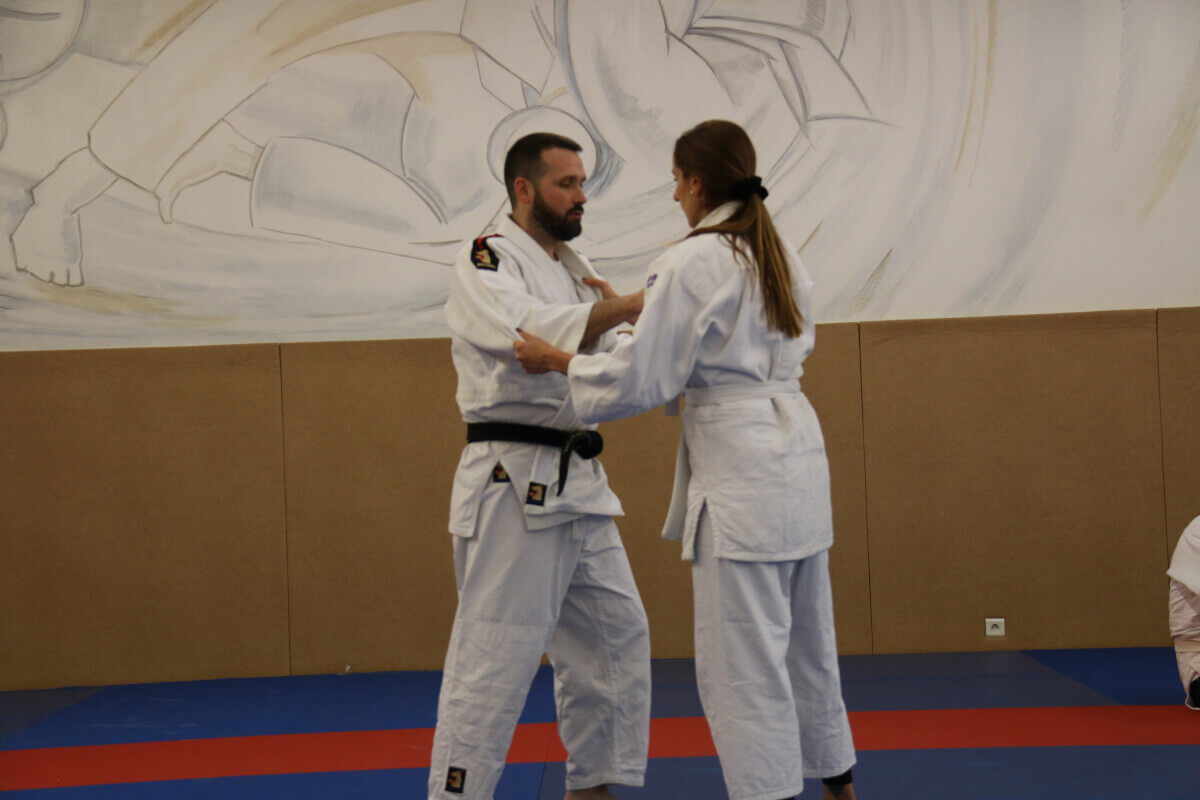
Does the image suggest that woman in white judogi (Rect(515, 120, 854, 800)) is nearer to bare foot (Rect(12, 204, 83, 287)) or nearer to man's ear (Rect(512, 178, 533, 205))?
man's ear (Rect(512, 178, 533, 205))

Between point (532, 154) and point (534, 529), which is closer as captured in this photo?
point (534, 529)

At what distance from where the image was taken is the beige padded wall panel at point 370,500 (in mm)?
4914

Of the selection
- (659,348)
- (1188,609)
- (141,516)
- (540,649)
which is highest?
(659,348)

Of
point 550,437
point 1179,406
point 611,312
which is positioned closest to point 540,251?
point 611,312

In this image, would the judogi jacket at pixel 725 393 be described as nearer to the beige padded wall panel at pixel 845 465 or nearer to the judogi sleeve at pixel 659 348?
the judogi sleeve at pixel 659 348

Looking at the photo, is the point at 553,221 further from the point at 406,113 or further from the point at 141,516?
the point at 141,516

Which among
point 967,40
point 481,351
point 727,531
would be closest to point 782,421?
point 727,531

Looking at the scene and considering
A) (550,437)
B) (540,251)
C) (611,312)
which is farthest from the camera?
(540,251)

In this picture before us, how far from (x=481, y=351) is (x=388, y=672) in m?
2.63

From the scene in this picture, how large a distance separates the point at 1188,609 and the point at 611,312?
7.76 ft

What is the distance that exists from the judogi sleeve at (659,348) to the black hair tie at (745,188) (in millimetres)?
197

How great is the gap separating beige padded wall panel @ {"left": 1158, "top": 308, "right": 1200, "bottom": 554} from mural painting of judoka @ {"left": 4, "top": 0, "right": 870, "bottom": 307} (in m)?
1.68

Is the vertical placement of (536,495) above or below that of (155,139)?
below

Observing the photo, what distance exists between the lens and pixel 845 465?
16.1 feet
